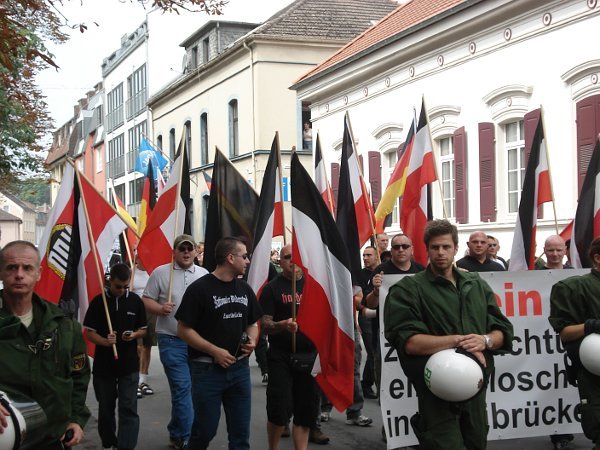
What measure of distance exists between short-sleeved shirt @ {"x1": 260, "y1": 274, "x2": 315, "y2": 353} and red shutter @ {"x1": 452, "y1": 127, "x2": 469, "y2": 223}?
449 inches

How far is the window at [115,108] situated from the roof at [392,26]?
102 ft

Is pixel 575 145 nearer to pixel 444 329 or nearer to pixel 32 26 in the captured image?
pixel 32 26

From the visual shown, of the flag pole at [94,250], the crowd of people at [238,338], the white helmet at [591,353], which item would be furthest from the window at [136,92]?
the white helmet at [591,353]

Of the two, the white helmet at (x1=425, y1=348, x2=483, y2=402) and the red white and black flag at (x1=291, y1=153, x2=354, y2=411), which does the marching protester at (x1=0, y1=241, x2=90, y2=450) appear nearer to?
the white helmet at (x1=425, y1=348, x2=483, y2=402)

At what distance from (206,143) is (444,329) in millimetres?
32181

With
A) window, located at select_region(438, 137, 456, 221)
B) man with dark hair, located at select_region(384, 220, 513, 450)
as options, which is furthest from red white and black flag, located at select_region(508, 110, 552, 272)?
window, located at select_region(438, 137, 456, 221)

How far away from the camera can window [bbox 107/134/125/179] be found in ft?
179

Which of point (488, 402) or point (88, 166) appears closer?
point (488, 402)

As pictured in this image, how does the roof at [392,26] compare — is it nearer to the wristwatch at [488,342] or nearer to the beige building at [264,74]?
the beige building at [264,74]

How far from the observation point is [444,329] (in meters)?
5.29

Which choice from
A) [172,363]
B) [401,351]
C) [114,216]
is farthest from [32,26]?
[401,351]

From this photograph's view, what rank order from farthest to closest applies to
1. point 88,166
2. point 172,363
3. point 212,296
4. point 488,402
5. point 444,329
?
point 88,166 < point 172,363 < point 488,402 < point 212,296 < point 444,329

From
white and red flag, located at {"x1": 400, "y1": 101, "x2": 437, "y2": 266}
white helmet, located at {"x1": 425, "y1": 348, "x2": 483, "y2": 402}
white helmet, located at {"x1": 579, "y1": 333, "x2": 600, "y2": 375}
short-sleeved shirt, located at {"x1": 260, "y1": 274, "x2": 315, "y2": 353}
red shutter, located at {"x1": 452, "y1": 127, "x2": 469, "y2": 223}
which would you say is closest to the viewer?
white helmet, located at {"x1": 425, "y1": 348, "x2": 483, "y2": 402}

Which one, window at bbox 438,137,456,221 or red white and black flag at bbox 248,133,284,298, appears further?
window at bbox 438,137,456,221
